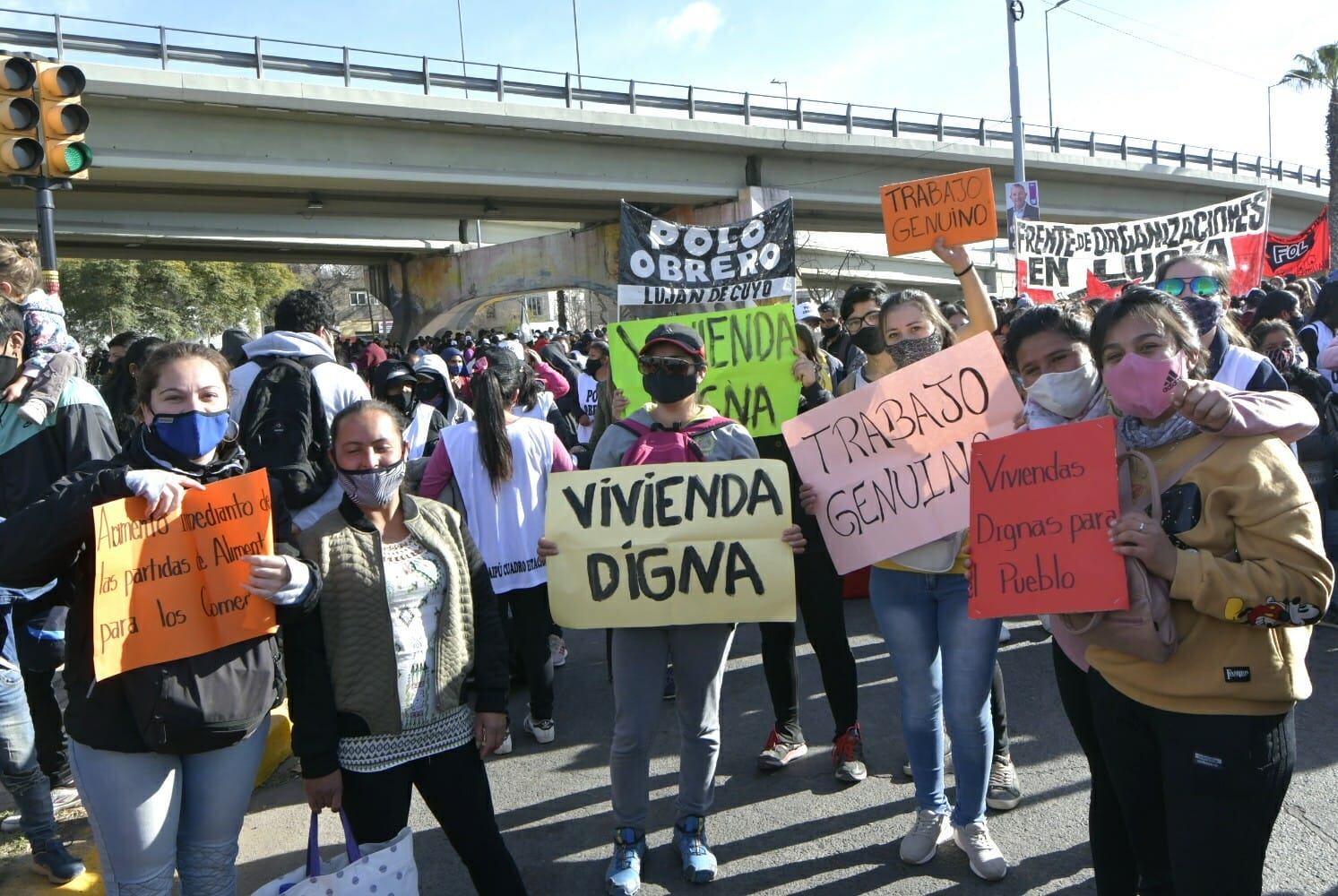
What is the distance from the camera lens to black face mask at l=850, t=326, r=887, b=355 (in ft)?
13.3

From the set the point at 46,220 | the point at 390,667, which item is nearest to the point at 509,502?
the point at 390,667

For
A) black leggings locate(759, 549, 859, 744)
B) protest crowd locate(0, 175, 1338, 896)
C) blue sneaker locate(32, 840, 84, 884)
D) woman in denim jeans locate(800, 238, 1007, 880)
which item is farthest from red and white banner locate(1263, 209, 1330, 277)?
blue sneaker locate(32, 840, 84, 884)

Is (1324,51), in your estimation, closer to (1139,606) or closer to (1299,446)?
(1299,446)

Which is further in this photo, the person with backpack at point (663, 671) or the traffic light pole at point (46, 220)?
the traffic light pole at point (46, 220)

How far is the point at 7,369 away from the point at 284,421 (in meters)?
1.01

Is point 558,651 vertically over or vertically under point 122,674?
under

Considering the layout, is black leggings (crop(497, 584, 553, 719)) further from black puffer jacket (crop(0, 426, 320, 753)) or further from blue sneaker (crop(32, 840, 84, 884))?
black puffer jacket (crop(0, 426, 320, 753))

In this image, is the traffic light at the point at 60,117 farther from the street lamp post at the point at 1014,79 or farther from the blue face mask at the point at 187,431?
the street lamp post at the point at 1014,79

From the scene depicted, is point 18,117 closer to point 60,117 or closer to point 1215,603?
point 60,117

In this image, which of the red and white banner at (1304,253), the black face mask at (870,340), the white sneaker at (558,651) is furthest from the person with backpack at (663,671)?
the red and white banner at (1304,253)

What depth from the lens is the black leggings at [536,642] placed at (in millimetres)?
5031

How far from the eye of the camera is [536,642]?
5.05 metres

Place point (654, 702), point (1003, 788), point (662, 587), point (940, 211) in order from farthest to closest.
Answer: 1. point (940, 211)
2. point (1003, 788)
3. point (654, 702)
4. point (662, 587)

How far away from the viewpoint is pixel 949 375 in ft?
11.7
